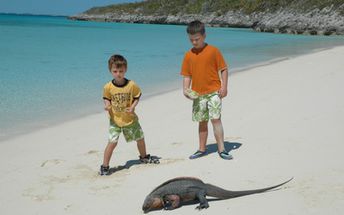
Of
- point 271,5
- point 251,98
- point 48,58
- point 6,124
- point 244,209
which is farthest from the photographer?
point 271,5

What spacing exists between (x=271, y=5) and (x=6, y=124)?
69.9m

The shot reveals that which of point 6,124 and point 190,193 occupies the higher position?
point 190,193

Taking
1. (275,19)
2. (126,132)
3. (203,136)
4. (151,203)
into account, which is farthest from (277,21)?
(151,203)

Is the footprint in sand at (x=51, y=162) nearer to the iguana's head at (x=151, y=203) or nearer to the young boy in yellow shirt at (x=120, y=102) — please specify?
the young boy in yellow shirt at (x=120, y=102)

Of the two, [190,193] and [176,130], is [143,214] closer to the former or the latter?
[190,193]

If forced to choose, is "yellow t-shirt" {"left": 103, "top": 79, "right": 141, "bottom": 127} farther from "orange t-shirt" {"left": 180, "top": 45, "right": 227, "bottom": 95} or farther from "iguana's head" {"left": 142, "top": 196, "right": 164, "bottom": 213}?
"iguana's head" {"left": 142, "top": 196, "right": 164, "bottom": 213}

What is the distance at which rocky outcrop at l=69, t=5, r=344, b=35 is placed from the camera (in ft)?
174

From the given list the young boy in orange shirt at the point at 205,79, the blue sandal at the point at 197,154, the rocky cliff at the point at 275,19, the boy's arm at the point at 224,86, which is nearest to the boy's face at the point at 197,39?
the young boy in orange shirt at the point at 205,79

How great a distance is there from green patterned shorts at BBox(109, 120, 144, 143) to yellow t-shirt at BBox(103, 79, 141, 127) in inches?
2.5

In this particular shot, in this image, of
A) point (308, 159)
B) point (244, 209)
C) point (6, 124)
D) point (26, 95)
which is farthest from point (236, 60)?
point (244, 209)

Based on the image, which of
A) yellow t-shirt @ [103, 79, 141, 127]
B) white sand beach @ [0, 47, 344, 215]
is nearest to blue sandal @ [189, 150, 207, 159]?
white sand beach @ [0, 47, 344, 215]

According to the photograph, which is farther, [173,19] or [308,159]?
[173,19]

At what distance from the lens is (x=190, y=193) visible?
11.9 ft

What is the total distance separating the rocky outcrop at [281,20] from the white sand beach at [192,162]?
1817 inches
